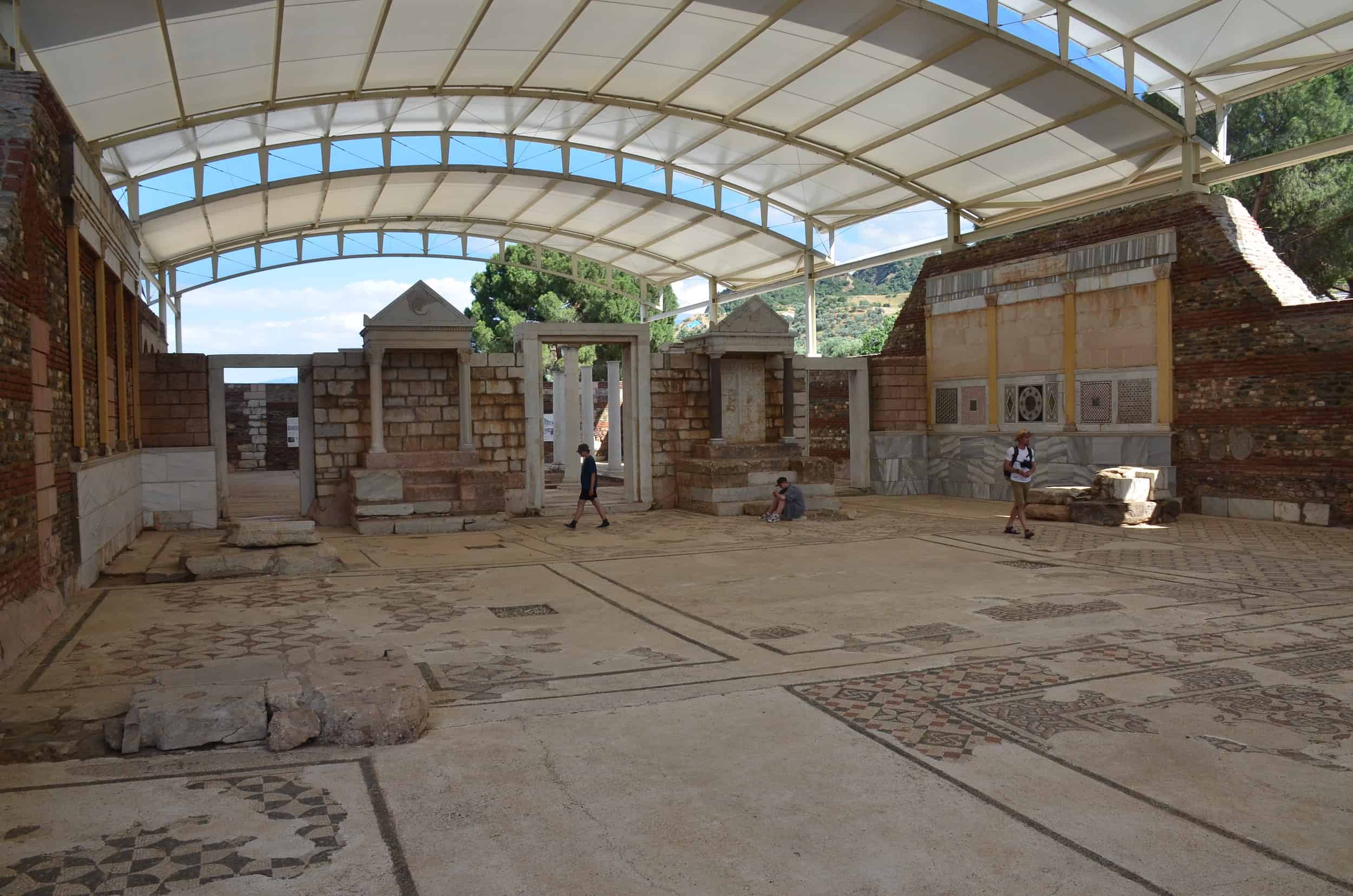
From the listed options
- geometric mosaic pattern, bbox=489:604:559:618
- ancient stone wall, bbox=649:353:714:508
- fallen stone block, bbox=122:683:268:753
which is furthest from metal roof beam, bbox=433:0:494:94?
fallen stone block, bbox=122:683:268:753

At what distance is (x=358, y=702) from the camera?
524 centimetres

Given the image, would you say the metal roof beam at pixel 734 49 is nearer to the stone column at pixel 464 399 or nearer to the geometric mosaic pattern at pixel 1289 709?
the stone column at pixel 464 399

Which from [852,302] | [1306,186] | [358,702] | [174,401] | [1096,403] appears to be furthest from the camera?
[852,302]

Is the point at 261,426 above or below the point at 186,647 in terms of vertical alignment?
above

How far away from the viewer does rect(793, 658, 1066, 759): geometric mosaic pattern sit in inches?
206

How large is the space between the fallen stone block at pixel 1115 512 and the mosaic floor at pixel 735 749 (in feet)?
16.0

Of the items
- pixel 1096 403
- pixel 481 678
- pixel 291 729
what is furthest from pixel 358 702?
pixel 1096 403

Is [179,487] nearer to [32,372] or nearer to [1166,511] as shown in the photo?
[32,372]

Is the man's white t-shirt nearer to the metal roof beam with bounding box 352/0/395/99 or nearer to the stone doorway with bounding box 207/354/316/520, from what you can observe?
the stone doorway with bounding box 207/354/316/520

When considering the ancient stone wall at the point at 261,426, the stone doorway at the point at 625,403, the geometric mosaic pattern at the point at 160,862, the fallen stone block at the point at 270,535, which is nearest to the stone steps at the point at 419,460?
the stone doorway at the point at 625,403

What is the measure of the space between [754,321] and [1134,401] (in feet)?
22.7

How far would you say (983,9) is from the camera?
15.6 metres

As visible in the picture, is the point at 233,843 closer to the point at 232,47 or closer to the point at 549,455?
the point at 232,47

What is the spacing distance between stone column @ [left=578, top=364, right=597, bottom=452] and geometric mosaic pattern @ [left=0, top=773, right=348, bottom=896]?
21487mm
